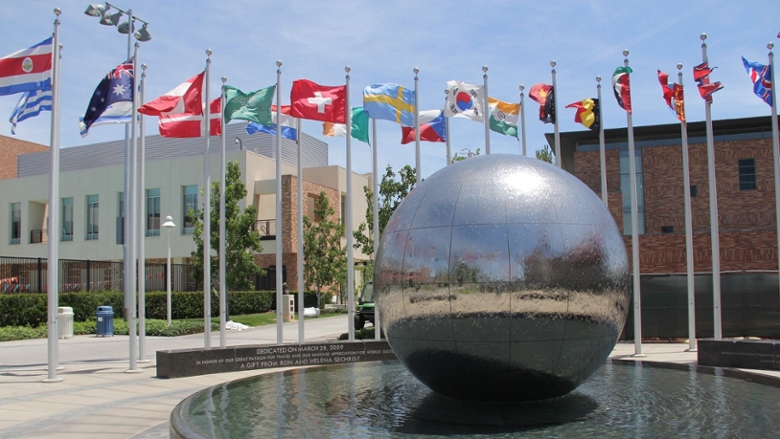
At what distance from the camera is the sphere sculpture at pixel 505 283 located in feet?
24.5

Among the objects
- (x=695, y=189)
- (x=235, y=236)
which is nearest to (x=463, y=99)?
(x=235, y=236)

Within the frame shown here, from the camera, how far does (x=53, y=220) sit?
14305 mm

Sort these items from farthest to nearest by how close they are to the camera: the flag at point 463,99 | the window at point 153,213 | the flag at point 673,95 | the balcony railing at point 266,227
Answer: the window at point 153,213
the balcony railing at point 266,227
the flag at point 463,99
the flag at point 673,95

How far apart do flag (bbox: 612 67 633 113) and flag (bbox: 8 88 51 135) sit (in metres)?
13.6

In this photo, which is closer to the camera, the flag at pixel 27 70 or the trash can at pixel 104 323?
the flag at pixel 27 70

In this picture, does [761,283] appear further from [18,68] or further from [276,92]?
[18,68]

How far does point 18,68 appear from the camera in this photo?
573 inches

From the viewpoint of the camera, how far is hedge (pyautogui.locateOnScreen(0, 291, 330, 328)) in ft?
90.6

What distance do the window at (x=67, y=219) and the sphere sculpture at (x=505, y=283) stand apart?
157 feet

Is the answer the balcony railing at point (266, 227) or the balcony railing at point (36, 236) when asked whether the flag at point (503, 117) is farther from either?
the balcony railing at point (36, 236)

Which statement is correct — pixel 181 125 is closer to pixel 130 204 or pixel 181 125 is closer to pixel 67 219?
pixel 130 204

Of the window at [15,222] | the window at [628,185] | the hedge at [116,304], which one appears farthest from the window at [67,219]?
the window at [628,185]

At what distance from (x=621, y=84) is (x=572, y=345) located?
475 inches

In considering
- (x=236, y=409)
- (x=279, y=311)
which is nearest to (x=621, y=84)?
(x=279, y=311)
